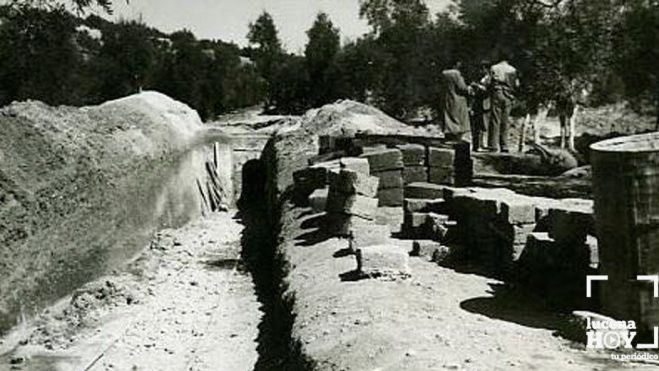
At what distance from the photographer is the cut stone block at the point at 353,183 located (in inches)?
413

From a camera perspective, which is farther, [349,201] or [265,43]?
[265,43]

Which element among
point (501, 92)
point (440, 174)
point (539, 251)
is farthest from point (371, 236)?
point (501, 92)

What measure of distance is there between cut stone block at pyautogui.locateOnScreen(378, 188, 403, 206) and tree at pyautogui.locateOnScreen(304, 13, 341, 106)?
21401mm

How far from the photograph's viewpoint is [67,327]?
9547 mm

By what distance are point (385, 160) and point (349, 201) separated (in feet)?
7.85

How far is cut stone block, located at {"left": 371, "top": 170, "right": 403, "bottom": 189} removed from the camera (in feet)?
42.0

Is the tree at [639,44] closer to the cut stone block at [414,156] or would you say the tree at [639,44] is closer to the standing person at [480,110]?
the standing person at [480,110]

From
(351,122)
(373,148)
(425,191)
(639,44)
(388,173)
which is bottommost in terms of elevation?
(425,191)

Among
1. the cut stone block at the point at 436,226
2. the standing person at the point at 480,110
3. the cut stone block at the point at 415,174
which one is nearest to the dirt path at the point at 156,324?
the cut stone block at the point at 436,226

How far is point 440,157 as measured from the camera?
13484 millimetres

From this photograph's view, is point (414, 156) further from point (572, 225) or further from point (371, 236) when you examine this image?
point (572, 225)

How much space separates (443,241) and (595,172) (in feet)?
11.3

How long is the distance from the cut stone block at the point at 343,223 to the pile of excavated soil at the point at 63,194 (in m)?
3.20

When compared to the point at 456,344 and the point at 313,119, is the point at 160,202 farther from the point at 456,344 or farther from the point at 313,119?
the point at 456,344
